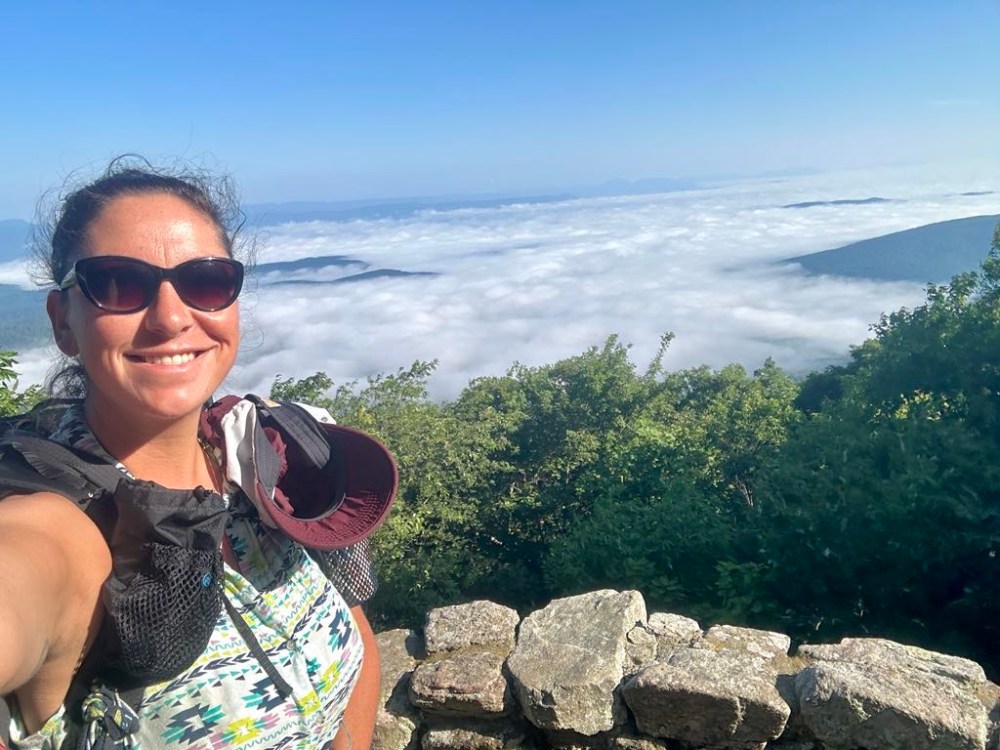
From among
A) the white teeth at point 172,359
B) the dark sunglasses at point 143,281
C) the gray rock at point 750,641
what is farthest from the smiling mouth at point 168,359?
the gray rock at point 750,641

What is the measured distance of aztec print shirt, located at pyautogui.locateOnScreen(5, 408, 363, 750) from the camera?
4.99 feet

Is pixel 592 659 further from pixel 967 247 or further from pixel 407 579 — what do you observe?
pixel 967 247

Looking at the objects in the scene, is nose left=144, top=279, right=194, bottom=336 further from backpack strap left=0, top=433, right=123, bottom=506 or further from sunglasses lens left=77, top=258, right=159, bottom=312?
backpack strap left=0, top=433, right=123, bottom=506

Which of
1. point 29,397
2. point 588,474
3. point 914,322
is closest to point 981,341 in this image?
point 914,322

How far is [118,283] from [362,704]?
51.9 inches

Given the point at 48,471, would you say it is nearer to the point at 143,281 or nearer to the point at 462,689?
the point at 143,281

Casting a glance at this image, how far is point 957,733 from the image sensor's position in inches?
111

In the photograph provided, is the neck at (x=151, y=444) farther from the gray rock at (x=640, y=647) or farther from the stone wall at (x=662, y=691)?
the gray rock at (x=640, y=647)

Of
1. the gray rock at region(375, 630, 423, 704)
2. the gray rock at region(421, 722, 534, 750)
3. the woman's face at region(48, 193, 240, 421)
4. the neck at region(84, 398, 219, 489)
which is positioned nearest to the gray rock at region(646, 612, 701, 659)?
the gray rock at region(421, 722, 534, 750)

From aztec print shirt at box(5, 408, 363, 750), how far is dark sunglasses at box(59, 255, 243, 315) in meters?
0.28

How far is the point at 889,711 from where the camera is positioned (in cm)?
290

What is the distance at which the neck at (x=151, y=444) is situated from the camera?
1.64 metres

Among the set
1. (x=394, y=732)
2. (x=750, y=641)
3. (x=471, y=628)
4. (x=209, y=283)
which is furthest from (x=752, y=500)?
(x=209, y=283)

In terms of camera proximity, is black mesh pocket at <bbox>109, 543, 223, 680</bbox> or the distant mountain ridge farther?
the distant mountain ridge
